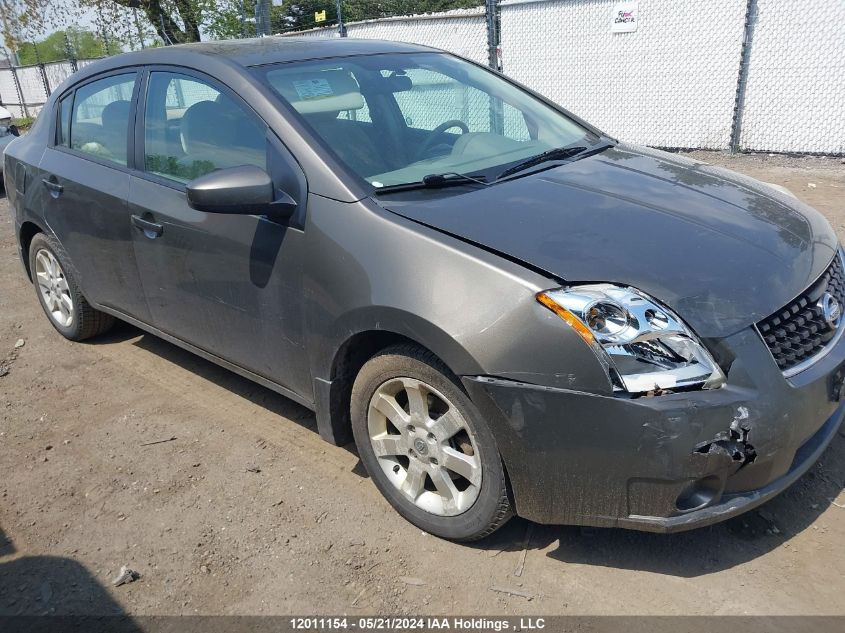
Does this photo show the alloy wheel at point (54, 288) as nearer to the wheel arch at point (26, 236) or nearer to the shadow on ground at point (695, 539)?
the wheel arch at point (26, 236)

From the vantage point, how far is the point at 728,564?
2.66 metres

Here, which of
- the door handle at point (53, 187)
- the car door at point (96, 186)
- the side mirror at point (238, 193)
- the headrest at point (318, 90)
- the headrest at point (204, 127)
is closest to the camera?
the side mirror at point (238, 193)

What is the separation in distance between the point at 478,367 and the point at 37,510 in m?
2.17

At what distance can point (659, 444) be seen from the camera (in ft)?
7.50

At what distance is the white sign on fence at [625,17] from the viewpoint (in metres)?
10.5

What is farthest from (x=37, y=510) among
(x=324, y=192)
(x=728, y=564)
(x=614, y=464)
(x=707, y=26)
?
(x=707, y=26)

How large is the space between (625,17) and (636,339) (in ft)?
31.5

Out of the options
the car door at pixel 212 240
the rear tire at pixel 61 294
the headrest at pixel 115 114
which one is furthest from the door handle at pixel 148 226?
the rear tire at pixel 61 294

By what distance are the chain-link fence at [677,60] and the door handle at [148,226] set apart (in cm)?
494

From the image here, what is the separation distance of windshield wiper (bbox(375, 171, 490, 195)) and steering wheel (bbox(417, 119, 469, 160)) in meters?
0.26

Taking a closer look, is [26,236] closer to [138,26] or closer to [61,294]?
[61,294]

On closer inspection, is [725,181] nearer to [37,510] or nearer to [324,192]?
[324,192]

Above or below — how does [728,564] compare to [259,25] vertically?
below

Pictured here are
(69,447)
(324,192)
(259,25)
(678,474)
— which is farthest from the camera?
(259,25)
